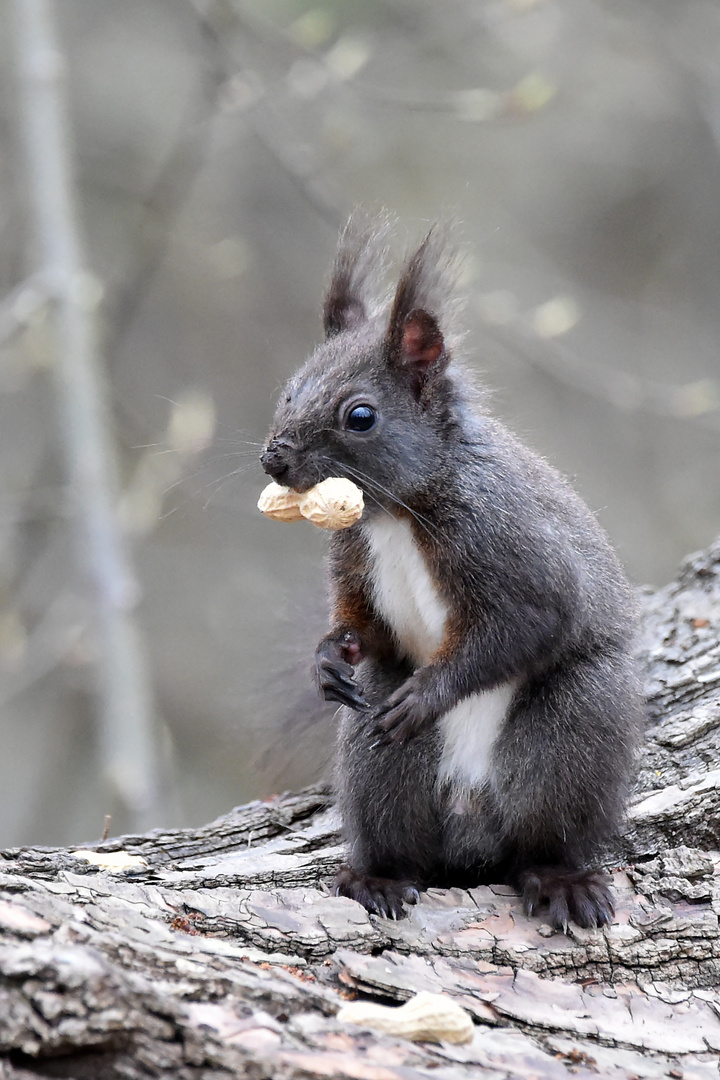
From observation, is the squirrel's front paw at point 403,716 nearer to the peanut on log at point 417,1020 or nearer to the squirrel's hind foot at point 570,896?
the squirrel's hind foot at point 570,896

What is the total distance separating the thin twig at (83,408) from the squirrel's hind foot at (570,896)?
1.85 m

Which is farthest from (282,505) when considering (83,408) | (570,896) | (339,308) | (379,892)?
(83,408)

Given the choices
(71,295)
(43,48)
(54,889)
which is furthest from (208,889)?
(43,48)

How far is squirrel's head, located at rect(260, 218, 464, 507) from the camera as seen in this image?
2.46m

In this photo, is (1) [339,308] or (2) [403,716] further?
(1) [339,308]

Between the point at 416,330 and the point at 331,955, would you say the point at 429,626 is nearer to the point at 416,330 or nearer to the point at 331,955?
the point at 416,330

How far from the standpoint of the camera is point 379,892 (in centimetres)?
246

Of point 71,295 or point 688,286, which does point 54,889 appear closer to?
point 71,295

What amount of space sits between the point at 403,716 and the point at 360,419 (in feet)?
2.13

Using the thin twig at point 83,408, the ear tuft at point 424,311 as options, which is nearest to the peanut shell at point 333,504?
the ear tuft at point 424,311

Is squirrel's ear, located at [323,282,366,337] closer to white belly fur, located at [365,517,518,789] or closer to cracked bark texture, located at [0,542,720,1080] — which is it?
white belly fur, located at [365,517,518,789]

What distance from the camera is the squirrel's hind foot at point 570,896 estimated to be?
7.84 ft

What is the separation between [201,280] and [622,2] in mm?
3132

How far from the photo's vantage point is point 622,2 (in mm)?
7098
